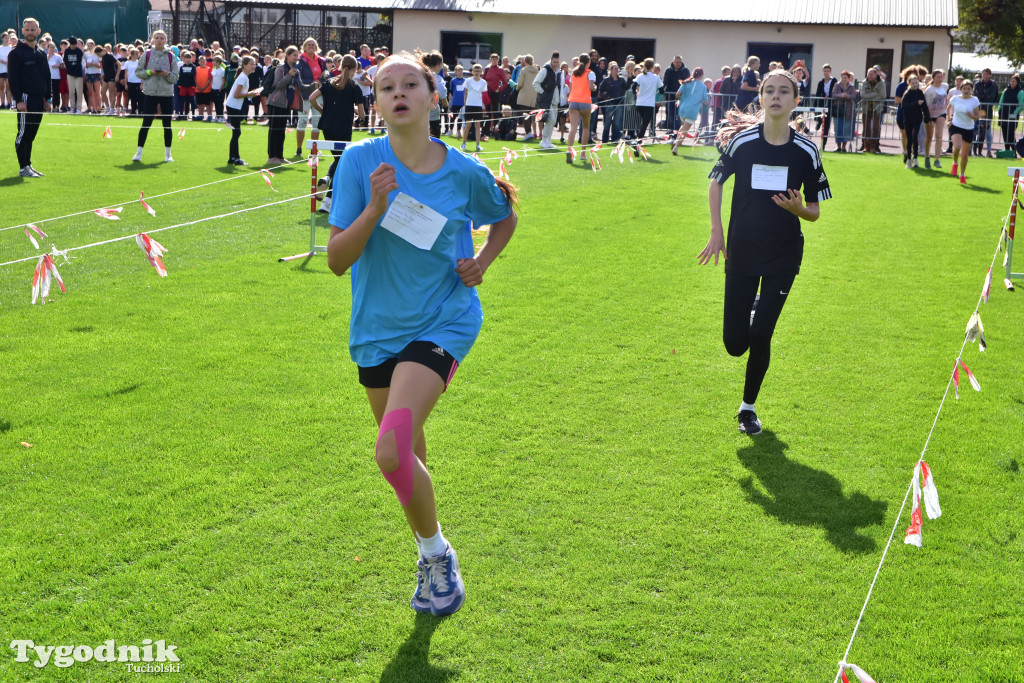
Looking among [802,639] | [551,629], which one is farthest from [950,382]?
[551,629]

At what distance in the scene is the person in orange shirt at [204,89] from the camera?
87.3 feet

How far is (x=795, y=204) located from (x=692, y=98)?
17.5 metres

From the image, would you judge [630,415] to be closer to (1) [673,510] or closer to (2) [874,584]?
(1) [673,510]

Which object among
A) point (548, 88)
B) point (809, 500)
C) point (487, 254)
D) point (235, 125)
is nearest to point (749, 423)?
point (809, 500)

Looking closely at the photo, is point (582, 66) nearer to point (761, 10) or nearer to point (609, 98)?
point (609, 98)

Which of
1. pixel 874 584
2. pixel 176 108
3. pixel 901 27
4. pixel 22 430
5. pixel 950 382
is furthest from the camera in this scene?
pixel 901 27

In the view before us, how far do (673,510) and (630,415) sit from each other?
1.47 metres

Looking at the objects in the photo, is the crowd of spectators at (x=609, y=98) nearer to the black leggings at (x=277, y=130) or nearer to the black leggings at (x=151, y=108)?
the black leggings at (x=277, y=130)

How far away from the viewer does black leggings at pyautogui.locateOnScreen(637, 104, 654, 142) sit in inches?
917

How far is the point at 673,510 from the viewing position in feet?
16.3

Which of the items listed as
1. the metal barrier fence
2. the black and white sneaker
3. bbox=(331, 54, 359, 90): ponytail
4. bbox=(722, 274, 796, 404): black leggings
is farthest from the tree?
the black and white sneaker

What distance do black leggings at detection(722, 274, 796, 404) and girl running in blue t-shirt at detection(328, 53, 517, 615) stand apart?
2.57m

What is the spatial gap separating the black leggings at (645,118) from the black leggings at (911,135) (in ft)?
19.1

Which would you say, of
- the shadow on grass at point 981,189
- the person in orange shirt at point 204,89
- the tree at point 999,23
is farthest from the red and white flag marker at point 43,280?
the tree at point 999,23
